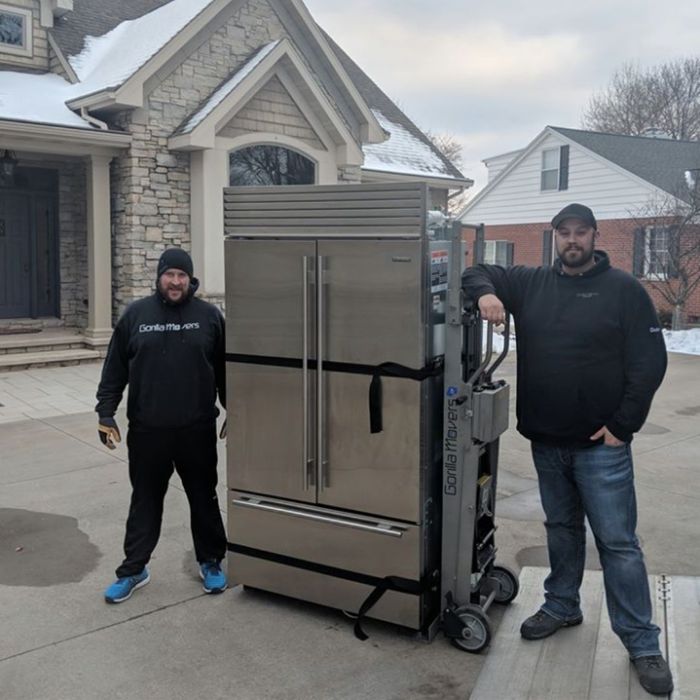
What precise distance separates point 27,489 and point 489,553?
143 inches

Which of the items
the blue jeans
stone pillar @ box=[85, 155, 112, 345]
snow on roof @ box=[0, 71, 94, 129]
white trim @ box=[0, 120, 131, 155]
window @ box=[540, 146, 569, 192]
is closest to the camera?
the blue jeans

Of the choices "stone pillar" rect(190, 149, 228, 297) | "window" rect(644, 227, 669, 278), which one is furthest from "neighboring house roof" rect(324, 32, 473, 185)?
"window" rect(644, 227, 669, 278)

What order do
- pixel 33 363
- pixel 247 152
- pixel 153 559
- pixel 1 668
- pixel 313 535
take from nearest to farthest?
pixel 1 668, pixel 313 535, pixel 153 559, pixel 33 363, pixel 247 152

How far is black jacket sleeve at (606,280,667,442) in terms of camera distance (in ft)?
10.1

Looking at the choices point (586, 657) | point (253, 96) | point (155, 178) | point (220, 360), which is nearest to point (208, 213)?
point (155, 178)

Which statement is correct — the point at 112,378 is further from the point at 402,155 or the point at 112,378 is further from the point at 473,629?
the point at 402,155

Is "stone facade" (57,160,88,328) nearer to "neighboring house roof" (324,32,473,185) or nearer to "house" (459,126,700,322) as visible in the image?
"neighboring house roof" (324,32,473,185)

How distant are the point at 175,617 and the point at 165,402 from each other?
41.4 inches

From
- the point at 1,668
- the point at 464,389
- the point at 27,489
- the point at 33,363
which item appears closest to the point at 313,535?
the point at 464,389

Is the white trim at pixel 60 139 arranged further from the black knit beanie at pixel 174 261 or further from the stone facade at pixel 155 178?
the black knit beanie at pixel 174 261

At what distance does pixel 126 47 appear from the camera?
12492 mm

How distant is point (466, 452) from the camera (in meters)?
3.47

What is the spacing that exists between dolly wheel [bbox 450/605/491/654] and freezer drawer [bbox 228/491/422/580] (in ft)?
0.87

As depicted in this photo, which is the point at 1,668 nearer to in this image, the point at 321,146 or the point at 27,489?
the point at 27,489
